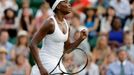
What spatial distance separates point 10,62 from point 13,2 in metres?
2.74

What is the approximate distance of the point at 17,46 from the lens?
13508mm

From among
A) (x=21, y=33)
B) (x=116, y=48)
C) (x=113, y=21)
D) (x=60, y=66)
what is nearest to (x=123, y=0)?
(x=113, y=21)

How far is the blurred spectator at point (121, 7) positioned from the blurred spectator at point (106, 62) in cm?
226

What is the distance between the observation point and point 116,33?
14.2 metres

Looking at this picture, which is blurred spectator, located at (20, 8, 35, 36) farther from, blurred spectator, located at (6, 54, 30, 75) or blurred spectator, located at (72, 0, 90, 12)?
blurred spectator, located at (6, 54, 30, 75)

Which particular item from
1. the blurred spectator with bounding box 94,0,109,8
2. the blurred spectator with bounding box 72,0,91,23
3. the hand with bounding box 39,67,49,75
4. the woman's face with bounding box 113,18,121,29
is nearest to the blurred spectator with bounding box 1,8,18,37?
the blurred spectator with bounding box 72,0,91,23

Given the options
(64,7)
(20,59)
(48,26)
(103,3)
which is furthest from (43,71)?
(103,3)

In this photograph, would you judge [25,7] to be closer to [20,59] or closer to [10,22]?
[10,22]

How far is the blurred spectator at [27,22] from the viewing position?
14438mm

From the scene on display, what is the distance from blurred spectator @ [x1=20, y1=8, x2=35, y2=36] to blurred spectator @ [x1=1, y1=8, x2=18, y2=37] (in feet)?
0.55

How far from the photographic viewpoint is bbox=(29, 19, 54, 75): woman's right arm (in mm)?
7531

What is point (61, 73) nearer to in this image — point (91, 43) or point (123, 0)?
point (91, 43)

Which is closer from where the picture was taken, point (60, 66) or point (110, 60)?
point (60, 66)

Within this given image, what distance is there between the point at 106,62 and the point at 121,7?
2.74 metres
